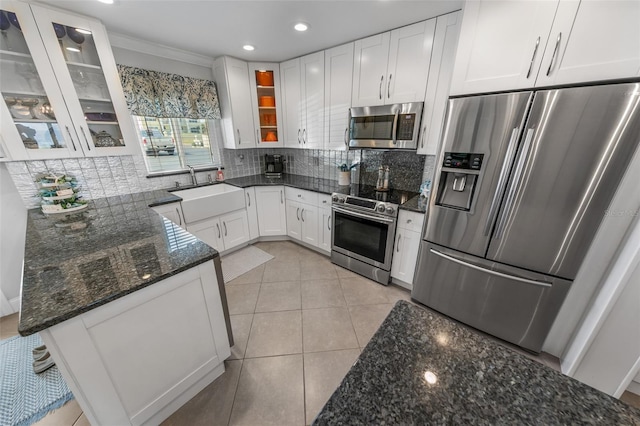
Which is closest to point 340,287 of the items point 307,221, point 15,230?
point 307,221

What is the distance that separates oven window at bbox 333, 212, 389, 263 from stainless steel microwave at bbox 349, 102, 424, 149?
0.81 m

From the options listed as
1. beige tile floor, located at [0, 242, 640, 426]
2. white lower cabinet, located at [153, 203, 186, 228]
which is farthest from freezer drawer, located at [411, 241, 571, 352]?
white lower cabinet, located at [153, 203, 186, 228]

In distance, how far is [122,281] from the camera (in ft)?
3.36

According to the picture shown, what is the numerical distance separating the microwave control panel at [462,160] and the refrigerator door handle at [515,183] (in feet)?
0.69

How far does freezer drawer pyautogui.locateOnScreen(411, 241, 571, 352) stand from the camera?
1.55 meters

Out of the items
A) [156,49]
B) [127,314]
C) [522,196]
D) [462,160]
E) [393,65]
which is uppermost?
[156,49]

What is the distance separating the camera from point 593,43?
3.93ft

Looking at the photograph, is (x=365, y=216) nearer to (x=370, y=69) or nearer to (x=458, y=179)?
(x=458, y=179)

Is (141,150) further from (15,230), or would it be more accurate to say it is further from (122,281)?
(122,281)

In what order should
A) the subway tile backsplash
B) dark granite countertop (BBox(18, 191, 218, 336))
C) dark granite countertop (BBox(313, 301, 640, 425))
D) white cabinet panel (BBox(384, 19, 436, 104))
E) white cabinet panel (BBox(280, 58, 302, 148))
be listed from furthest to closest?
1. white cabinet panel (BBox(280, 58, 302, 148))
2. the subway tile backsplash
3. white cabinet panel (BBox(384, 19, 436, 104))
4. dark granite countertop (BBox(18, 191, 218, 336))
5. dark granite countertop (BBox(313, 301, 640, 425))

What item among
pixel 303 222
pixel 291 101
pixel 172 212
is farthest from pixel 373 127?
pixel 172 212

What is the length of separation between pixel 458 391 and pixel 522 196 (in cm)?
146

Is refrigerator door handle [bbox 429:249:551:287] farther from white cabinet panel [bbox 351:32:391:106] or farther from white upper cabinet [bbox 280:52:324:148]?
white upper cabinet [bbox 280:52:324:148]

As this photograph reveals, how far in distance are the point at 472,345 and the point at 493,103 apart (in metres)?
1.52
